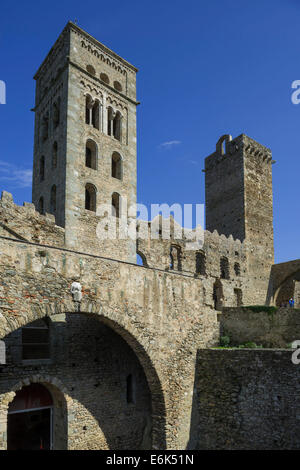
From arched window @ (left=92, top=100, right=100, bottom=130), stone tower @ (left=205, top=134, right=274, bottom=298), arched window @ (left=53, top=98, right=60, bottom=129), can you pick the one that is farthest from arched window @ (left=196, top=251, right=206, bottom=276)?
arched window @ (left=53, top=98, right=60, bottom=129)

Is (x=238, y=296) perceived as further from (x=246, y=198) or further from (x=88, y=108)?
(x=88, y=108)

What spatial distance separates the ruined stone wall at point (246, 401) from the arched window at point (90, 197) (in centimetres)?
922

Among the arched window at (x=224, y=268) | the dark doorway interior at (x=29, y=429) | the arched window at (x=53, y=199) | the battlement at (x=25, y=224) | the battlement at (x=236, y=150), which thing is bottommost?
the dark doorway interior at (x=29, y=429)

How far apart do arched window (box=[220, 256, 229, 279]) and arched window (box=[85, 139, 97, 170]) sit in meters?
12.0

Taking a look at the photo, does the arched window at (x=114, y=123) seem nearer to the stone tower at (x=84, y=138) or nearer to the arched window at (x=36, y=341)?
the stone tower at (x=84, y=138)

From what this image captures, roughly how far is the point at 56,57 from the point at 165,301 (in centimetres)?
1596

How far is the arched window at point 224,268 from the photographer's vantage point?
26.3 m

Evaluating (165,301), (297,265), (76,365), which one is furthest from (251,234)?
(76,365)

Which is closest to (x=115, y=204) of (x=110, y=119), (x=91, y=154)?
(x=91, y=154)

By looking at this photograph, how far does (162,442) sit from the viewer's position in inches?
507

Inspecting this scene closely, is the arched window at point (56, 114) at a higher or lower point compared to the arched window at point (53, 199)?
higher

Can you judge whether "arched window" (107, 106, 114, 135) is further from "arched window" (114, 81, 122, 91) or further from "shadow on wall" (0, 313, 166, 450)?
"shadow on wall" (0, 313, 166, 450)

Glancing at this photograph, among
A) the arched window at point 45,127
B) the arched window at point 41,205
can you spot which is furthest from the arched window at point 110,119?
the arched window at point 41,205
